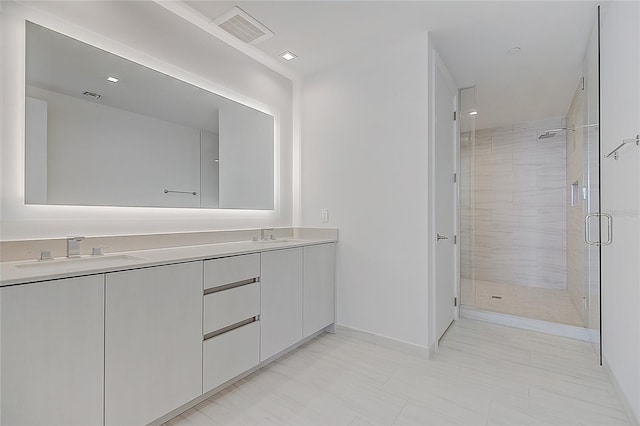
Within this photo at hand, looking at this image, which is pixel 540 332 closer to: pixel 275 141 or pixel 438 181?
pixel 438 181

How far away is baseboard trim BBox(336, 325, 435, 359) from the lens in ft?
8.26

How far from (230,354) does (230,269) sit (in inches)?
21.0

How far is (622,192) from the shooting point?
1.82m

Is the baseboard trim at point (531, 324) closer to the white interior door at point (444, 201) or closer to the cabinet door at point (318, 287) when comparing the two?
the white interior door at point (444, 201)

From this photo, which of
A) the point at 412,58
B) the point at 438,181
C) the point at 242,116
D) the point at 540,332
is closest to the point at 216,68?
the point at 242,116

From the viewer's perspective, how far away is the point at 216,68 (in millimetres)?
2596

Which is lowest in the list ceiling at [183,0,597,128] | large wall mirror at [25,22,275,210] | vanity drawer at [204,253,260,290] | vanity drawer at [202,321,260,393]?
vanity drawer at [202,321,260,393]

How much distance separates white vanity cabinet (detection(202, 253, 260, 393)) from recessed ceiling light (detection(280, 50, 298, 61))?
5.94ft

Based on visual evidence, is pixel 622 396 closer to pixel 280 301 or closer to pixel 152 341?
pixel 280 301

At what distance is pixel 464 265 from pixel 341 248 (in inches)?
60.6

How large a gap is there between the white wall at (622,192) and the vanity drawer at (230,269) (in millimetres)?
2132

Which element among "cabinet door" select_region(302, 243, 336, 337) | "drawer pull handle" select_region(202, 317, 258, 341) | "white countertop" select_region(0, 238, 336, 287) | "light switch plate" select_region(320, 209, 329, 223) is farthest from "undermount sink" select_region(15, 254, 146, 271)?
"light switch plate" select_region(320, 209, 329, 223)

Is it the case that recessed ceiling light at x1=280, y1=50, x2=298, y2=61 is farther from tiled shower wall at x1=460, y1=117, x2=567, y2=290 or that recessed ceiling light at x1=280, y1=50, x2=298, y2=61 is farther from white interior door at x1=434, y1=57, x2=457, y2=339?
tiled shower wall at x1=460, y1=117, x2=567, y2=290

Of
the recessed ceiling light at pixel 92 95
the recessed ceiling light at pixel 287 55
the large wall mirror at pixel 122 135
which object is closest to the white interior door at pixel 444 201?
the recessed ceiling light at pixel 287 55
